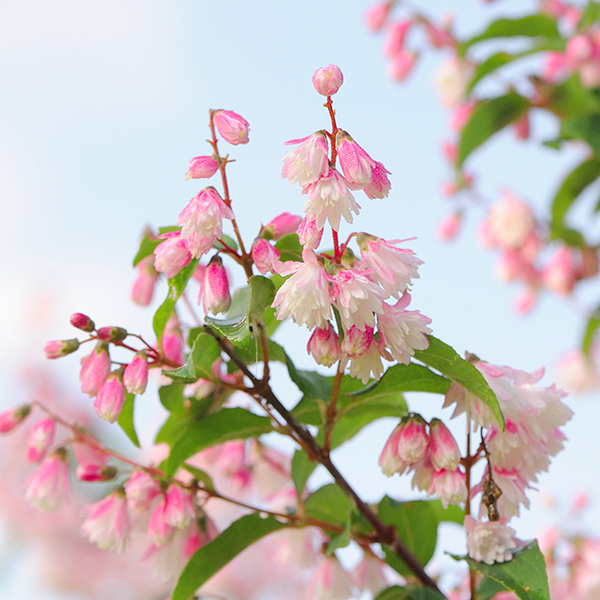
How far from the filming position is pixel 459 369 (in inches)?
27.8

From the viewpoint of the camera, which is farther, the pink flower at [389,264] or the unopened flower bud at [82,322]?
the unopened flower bud at [82,322]

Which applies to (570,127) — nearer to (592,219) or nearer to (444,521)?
(592,219)

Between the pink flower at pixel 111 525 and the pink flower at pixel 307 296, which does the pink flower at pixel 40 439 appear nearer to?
the pink flower at pixel 111 525

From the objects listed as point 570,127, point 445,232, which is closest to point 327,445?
point 570,127

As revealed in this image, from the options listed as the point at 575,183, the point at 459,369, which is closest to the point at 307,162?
the point at 459,369

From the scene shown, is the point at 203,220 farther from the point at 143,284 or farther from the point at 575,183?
the point at 575,183

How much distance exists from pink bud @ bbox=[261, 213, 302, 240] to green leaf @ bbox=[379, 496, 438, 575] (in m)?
0.44

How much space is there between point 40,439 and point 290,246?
1.65 feet

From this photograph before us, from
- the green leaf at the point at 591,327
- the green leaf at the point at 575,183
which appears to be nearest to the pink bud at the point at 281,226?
the green leaf at the point at 575,183

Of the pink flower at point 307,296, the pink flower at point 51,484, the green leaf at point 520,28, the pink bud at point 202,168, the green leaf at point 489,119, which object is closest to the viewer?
the pink flower at point 307,296

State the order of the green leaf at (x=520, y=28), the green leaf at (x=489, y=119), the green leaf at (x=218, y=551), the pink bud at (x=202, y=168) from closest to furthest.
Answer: the pink bud at (x=202, y=168) < the green leaf at (x=218, y=551) < the green leaf at (x=520, y=28) < the green leaf at (x=489, y=119)

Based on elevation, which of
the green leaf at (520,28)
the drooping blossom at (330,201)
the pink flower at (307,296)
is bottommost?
the pink flower at (307,296)

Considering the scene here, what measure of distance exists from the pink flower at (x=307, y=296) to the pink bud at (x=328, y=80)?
16 cm

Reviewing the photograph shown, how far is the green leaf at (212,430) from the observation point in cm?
89
